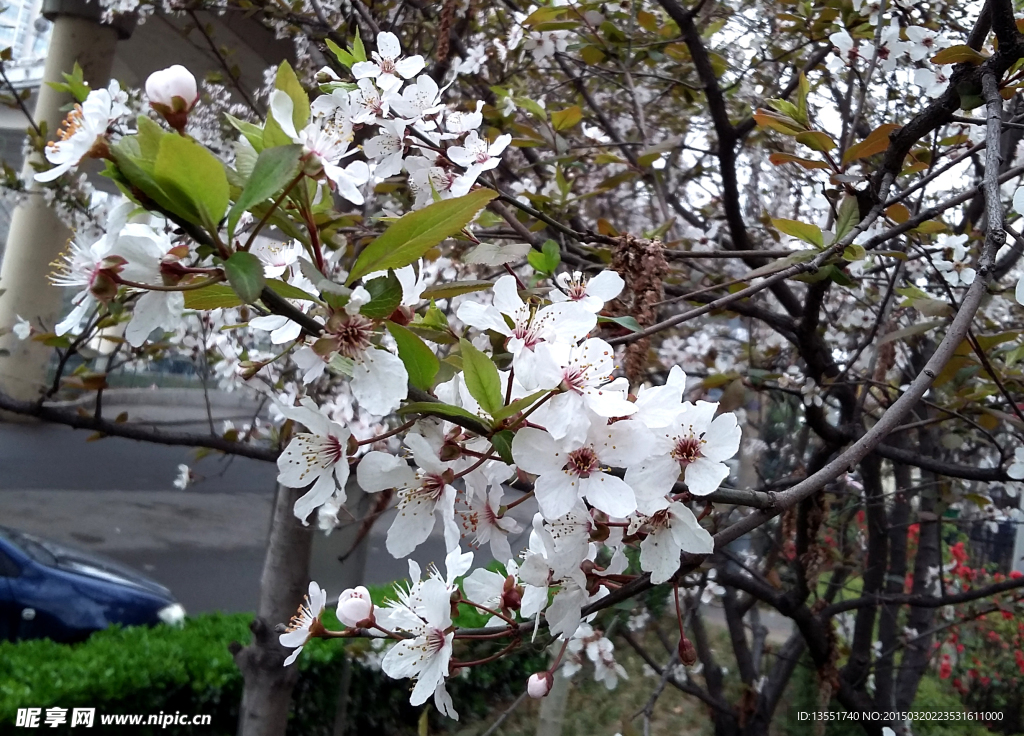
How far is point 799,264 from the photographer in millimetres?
822

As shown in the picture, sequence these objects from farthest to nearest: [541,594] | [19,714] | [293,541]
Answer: [19,714] < [293,541] < [541,594]

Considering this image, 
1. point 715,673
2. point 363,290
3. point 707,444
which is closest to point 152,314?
point 363,290

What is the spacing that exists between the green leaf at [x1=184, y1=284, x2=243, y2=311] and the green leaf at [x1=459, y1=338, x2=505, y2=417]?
17 cm

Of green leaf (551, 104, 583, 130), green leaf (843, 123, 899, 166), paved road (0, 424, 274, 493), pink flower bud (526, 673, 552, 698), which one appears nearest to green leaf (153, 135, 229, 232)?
pink flower bud (526, 673, 552, 698)

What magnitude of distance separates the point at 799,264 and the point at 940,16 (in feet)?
6.61

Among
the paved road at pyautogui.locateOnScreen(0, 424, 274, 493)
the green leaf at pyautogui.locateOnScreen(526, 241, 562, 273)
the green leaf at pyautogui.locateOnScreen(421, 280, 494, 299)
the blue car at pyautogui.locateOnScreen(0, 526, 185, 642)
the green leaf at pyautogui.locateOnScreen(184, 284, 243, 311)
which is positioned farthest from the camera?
the paved road at pyautogui.locateOnScreen(0, 424, 274, 493)

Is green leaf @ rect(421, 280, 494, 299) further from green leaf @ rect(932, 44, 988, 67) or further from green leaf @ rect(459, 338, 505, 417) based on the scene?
green leaf @ rect(932, 44, 988, 67)

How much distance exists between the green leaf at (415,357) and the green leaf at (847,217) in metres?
0.63

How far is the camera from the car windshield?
2.85 metres

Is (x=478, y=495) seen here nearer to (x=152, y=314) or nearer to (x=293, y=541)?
(x=152, y=314)

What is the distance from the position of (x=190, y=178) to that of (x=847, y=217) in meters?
0.81

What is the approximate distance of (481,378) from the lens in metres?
0.49

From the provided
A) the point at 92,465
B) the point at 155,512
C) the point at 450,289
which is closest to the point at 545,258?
the point at 450,289

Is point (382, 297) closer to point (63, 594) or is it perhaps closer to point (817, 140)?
point (817, 140)
